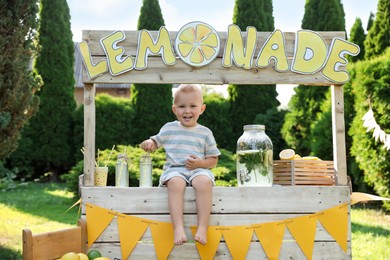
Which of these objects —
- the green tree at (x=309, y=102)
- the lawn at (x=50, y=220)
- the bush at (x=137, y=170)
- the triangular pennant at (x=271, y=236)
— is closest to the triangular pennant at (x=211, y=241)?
the triangular pennant at (x=271, y=236)

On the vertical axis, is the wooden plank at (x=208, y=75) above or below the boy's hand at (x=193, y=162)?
above

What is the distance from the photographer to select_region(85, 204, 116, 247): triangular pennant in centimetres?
285

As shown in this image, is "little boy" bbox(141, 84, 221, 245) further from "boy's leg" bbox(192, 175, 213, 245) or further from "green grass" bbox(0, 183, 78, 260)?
"green grass" bbox(0, 183, 78, 260)

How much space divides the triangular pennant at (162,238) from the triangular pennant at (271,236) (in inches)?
19.4

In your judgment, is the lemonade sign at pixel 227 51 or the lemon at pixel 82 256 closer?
the lemon at pixel 82 256

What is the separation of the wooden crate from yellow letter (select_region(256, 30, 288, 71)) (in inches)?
23.3

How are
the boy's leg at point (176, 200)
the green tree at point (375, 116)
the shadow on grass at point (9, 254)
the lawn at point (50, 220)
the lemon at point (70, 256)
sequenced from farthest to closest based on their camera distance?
the green tree at point (375, 116) → the lawn at point (50, 220) → the shadow on grass at point (9, 254) → the boy's leg at point (176, 200) → the lemon at point (70, 256)

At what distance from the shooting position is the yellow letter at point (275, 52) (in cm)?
294

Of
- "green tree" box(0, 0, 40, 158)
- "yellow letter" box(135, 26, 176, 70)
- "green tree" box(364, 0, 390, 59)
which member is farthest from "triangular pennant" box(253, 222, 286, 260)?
"green tree" box(364, 0, 390, 59)

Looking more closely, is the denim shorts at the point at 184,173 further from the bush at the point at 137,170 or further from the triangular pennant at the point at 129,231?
the bush at the point at 137,170

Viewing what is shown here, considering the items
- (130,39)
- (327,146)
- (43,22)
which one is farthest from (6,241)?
(43,22)

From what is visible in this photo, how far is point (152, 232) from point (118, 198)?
0.91 feet

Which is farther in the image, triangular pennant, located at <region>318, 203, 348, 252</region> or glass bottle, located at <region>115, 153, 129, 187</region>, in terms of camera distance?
glass bottle, located at <region>115, 153, 129, 187</region>

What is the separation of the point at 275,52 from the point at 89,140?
1.21m
